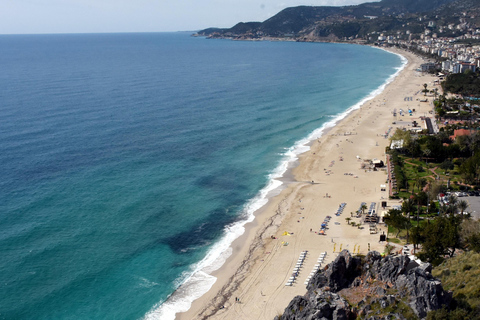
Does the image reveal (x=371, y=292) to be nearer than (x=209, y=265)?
Yes

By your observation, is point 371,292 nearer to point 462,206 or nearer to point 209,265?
point 209,265

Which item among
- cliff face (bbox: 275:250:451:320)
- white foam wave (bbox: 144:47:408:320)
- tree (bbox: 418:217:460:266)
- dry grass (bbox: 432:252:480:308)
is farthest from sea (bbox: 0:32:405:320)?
dry grass (bbox: 432:252:480:308)

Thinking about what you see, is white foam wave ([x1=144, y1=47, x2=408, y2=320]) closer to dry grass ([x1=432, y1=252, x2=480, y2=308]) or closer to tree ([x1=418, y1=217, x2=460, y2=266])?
tree ([x1=418, y1=217, x2=460, y2=266])

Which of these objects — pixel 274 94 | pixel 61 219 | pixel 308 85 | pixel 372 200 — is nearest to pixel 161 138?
pixel 61 219

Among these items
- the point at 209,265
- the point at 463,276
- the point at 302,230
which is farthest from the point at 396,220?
the point at 209,265

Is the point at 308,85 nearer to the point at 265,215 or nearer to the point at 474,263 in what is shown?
the point at 265,215

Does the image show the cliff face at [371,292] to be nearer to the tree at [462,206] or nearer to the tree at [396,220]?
the tree at [396,220]

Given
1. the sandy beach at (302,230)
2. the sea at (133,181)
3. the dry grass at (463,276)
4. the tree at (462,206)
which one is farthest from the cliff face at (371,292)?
the tree at (462,206)
